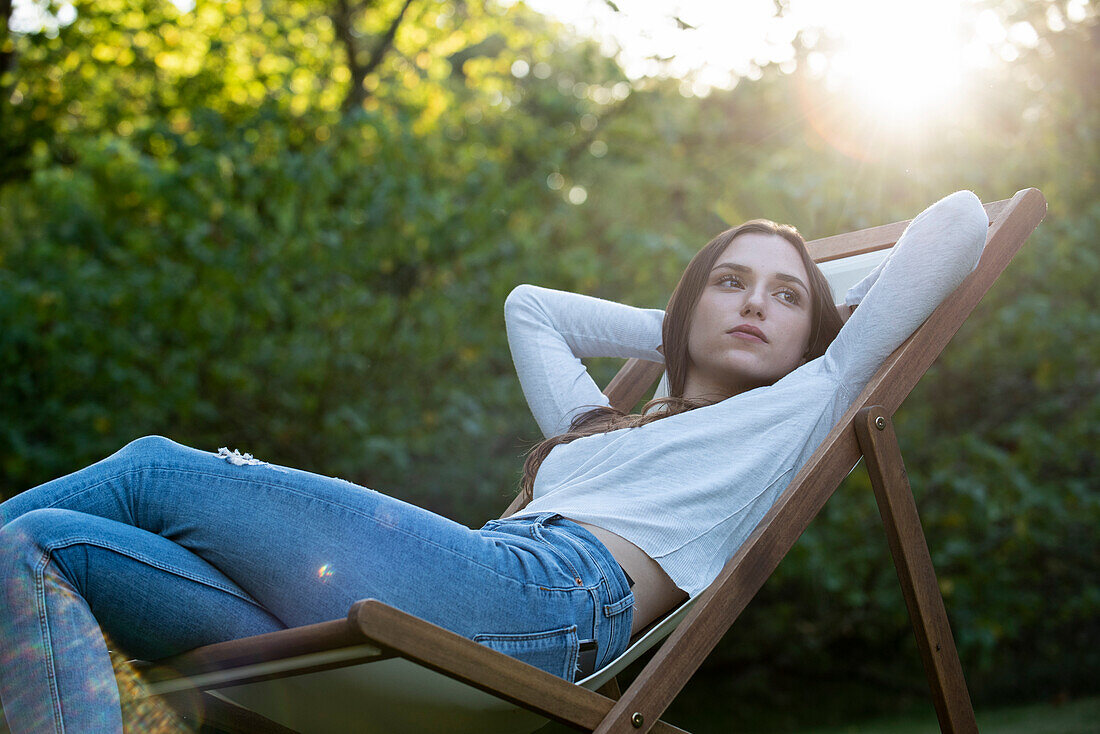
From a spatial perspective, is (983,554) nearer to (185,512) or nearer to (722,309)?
(722,309)

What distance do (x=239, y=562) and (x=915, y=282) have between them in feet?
4.48

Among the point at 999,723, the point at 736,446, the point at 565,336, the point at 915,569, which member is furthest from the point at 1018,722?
the point at 736,446

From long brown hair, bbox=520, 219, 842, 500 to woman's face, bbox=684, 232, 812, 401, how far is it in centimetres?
2

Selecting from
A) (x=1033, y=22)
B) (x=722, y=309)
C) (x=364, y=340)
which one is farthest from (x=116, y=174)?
(x=1033, y=22)

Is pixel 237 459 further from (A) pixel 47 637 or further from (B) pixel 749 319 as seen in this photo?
(B) pixel 749 319

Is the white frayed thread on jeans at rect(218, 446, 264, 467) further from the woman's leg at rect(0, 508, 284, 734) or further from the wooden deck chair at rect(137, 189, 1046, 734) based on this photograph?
the wooden deck chair at rect(137, 189, 1046, 734)

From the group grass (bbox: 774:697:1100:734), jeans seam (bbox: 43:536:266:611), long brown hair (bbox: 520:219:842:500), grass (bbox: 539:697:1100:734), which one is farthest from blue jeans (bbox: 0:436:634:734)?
grass (bbox: 774:697:1100:734)

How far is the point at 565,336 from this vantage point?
8.72ft

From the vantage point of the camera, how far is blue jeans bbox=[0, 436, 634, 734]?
144cm

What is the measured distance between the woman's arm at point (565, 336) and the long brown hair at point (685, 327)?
145mm

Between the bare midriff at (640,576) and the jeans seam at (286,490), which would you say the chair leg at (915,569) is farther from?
the jeans seam at (286,490)

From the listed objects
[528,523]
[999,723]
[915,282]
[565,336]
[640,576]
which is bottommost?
[999,723]

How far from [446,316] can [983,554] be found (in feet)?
8.98

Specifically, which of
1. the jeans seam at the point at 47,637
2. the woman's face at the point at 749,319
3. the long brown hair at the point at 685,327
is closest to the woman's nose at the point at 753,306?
the woman's face at the point at 749,319
